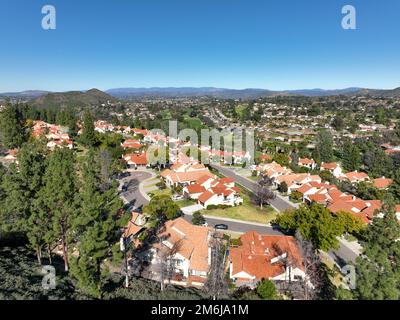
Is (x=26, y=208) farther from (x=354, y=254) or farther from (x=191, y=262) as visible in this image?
(x=354, y=254)

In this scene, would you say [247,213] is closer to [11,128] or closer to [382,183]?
[382,183]

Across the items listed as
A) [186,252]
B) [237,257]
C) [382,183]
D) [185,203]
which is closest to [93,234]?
[186,252]

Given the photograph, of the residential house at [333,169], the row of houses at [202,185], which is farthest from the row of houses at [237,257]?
the residential house at [333,169]

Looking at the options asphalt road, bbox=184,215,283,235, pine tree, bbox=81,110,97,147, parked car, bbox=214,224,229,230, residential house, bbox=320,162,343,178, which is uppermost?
pine tree, bbox=81,110,97,147

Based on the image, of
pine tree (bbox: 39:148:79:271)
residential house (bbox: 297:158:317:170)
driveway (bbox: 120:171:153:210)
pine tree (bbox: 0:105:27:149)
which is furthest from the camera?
residential house (bbox: 297:158:317:170)

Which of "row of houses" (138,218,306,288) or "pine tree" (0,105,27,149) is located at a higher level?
"pine tree" (0,105,27,149)

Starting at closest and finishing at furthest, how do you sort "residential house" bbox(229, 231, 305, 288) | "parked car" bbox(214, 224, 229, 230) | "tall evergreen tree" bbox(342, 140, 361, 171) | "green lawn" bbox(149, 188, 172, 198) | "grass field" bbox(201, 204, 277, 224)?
"residential house" bbox(229, 231, 305, 288) < "parked car" bbox(214, 224, 229, 230) < "grass field" bbox(201, 204, 277, 224) < "green lawn" bbox(149, 188, 172, 198) < "tall evergreen tree" bbox(342, 140, 361, 171)

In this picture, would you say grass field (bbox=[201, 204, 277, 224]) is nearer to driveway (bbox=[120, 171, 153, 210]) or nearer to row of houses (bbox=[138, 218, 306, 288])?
row of houses (bbox=[138, 218, 306, 288])

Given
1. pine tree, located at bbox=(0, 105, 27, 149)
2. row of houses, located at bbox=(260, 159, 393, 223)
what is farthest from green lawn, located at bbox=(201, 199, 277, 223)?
pine tree, located at bbox=(0, 105, 27, 149)
